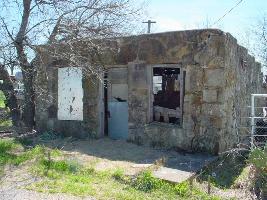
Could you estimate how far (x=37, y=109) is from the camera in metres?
12.0

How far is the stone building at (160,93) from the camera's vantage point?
8773 millimetres

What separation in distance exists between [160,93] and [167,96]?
0.99 ft

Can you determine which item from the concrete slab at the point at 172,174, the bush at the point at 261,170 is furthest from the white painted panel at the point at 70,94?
the bush at the point at 261,170

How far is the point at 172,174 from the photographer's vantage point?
7039mm

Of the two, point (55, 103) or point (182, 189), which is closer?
point (182, 189)

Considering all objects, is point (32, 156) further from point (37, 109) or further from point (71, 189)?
point (37, 109)

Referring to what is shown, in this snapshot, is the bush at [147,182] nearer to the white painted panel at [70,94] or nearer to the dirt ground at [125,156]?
the dirt ground at [125,156]

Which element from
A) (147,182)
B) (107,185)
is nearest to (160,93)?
(147,182)

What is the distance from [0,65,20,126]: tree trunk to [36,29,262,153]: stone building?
106 cm

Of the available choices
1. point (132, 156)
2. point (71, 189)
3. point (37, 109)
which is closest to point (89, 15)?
point (37, 109)

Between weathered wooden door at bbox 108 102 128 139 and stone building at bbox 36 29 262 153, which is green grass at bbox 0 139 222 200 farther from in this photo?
weathered wooden door at bbox 108 102 128 139

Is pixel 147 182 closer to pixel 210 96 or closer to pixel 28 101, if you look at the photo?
pixel 210 96

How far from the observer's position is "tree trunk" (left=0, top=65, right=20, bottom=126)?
11913 millimetres

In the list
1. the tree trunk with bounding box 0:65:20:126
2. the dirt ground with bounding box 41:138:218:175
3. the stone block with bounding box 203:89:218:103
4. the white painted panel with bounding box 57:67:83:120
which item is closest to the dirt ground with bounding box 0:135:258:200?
the dirt ground with bounding box 41:138:218:175
